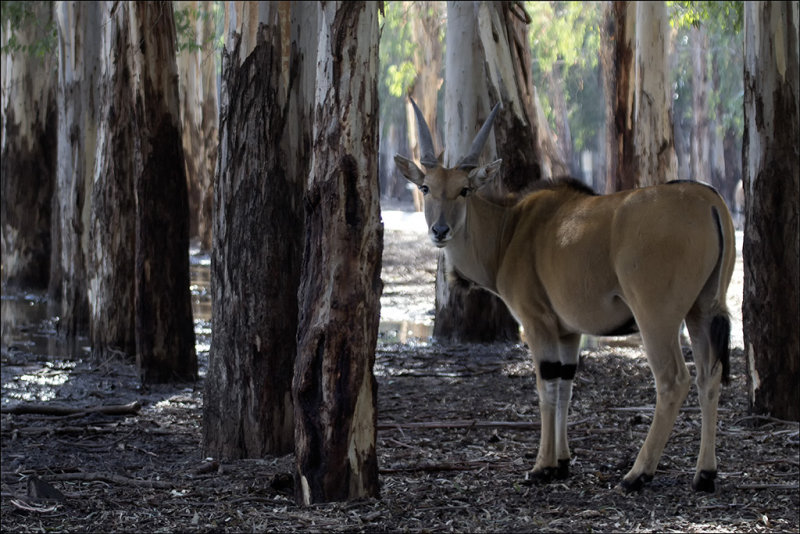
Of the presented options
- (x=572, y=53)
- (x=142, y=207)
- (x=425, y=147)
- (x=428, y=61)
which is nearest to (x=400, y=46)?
(x=428, y=61)

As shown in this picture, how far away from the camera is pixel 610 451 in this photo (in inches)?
284

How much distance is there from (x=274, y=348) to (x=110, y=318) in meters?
4.45

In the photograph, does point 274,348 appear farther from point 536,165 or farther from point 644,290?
point 536,165

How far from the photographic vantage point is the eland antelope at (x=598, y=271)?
6.29 m

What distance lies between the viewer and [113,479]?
6.43m

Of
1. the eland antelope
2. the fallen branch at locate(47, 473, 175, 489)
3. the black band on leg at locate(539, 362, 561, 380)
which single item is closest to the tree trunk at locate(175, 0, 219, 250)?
the eland antelope

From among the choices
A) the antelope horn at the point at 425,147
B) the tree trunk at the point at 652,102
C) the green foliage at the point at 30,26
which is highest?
the green foliage at the point at 30,26

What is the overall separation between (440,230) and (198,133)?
21521 mm

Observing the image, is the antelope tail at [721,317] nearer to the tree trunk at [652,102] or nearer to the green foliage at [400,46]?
the tree trunk at [652,102]

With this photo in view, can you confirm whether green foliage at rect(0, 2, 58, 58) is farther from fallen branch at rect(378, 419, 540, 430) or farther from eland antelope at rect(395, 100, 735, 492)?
eland antelope at rect(395, 100, 735, 492)

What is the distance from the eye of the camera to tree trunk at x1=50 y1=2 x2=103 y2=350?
1332cm

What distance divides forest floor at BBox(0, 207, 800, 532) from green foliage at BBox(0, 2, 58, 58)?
9422mm

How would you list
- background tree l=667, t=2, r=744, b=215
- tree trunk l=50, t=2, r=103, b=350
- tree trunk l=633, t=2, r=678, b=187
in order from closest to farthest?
tree trunk l=50, t=2, r=103, b=350 → tree trunk l=633, t=2, r=678, b=187 → background tree l=667, t=2, r=744, b=215

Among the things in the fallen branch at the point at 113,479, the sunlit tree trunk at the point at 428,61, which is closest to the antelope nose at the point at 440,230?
the fallen branch at the point at 113,479
